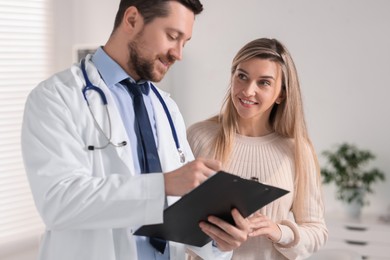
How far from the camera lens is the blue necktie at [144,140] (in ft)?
A: 4.77

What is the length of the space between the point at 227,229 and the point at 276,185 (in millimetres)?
557

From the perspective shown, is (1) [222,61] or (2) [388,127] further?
(1) [222,61]

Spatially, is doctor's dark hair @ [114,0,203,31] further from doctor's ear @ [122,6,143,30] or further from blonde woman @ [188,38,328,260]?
blonde woman @ [188,38,328,260]

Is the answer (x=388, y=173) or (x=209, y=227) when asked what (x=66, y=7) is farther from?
(x=209, y=227)

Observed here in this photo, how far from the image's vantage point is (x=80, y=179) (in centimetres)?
123

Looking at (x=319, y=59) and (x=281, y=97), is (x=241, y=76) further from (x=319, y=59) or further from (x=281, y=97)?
(x=319, y=59)

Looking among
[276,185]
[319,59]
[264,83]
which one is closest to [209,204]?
[276,185]

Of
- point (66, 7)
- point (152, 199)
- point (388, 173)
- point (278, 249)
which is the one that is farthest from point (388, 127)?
point (152, 199)

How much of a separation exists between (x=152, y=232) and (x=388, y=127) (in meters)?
2.69

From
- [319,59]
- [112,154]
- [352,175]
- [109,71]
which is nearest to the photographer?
[112,154]

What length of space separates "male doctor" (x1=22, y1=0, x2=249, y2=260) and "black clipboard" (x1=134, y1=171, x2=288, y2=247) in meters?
0.03

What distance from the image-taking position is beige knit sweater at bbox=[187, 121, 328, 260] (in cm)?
187

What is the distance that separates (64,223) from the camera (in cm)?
123

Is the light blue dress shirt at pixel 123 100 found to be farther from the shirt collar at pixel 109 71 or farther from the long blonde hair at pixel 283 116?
the long blonde hair at pixel 283 116
